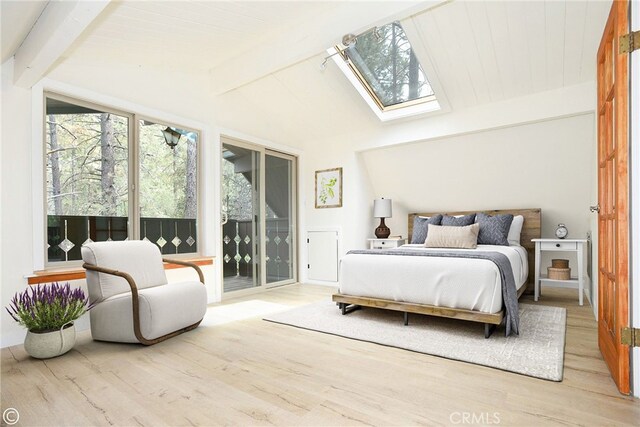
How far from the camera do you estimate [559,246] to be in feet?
12.7

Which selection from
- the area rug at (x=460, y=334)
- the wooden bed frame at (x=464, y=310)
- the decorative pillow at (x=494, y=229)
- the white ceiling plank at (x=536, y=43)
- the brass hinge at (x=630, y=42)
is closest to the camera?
the brass hinge at (x=630, y=42)

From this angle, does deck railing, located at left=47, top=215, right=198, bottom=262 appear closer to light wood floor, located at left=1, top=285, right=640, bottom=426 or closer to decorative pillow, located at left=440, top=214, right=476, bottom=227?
light wood floor, located at left=1, top=285, right=640, bottom=426

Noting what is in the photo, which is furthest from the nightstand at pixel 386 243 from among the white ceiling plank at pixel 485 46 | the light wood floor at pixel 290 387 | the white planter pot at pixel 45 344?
the white planter pot at pixel 45 344

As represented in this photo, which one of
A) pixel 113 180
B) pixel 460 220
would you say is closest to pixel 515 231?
pixel 460 220

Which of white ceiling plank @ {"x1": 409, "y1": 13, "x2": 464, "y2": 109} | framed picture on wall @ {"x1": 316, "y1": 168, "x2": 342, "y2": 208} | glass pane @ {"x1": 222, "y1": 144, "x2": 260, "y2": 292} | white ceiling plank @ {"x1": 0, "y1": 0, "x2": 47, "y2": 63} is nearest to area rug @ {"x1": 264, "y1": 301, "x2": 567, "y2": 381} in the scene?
glass pane @ {"x1": 222, "y1": 144, "x2": 260, "y2": 292}

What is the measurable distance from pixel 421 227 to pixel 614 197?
9.30ft

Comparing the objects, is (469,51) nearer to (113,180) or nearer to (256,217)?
(256,217)

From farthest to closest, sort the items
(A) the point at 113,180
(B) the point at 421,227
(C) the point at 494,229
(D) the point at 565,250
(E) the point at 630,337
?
(B) the point at 421,227
(C) the point at 494,229
(D) the point at 565,250
(A) the point at 113,180
(E) the point at 630,337

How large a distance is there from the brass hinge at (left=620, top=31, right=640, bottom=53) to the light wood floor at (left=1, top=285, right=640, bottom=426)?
5.74 feet

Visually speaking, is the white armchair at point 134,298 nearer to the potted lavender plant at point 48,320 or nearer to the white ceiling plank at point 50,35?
the potted lavender plant at point 48,320

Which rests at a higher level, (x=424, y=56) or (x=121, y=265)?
(x=424, y=56)

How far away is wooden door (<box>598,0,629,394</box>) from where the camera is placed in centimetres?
177

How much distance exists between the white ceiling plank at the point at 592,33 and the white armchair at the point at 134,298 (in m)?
3.92

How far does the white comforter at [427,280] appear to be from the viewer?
2668 millimetres
